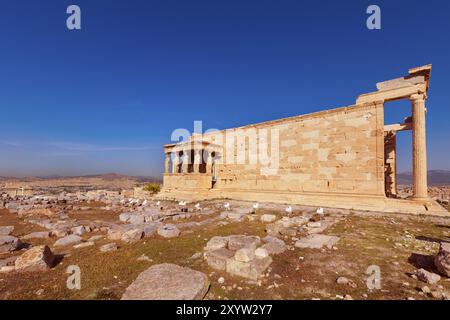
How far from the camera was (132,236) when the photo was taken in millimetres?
6391

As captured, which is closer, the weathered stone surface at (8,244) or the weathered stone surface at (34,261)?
the weathered stone surface at (34,261)

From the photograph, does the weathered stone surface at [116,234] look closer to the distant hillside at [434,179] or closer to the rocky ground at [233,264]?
the rocky ground at [233,264]

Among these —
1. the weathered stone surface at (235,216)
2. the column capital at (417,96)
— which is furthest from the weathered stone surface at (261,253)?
the column capital at (417,96)

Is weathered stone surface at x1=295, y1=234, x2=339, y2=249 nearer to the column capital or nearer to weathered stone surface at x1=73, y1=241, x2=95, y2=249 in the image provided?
weathered stone surface at x1=73, y1=241, x2=95, y2=249

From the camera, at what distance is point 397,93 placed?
11695mm

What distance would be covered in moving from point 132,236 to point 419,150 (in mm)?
13661

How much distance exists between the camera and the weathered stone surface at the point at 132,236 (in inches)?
248

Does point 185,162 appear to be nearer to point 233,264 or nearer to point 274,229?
point 274,229

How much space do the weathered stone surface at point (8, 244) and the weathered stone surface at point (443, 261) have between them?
9634 mm

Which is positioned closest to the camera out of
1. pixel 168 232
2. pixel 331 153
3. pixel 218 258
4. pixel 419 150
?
pixel 218 258

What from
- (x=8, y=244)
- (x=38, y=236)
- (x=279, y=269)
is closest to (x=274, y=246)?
(x=279, y=269)

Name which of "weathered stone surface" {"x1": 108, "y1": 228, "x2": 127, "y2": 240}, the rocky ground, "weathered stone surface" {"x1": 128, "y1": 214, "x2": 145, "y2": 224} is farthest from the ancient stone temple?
"weathered stone surface" {"x1": 108, "y1": 228, "x2": 127, "y2": 240}
